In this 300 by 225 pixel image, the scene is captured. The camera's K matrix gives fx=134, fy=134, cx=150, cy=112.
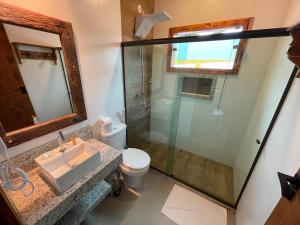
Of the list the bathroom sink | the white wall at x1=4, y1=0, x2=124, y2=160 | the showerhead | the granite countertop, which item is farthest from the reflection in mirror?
the showerhead

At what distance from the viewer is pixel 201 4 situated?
179 centimetres

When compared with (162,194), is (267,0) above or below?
above

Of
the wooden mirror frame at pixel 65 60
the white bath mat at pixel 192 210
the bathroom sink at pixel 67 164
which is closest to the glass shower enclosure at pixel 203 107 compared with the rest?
the white bath mat at pixel 192 210

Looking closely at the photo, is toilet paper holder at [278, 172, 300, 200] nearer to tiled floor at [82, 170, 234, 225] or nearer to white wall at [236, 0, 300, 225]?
white wall at [236, 0, 300, 225]

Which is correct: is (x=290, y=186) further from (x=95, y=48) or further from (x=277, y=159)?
(x=95, y=48)

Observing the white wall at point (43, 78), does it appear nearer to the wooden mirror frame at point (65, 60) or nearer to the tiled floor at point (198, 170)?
the wooden mirror frame at point (65, 60)

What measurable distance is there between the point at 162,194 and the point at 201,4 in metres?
2.58

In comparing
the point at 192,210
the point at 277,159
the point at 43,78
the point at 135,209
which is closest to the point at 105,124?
the point at 43,78

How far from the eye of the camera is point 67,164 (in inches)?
45.4

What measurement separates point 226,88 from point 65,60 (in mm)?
1940

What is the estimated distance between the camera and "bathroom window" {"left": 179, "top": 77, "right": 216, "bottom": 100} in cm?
196

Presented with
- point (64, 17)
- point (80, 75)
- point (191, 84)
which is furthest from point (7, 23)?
point (191, 84)

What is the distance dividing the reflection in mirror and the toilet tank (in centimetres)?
49

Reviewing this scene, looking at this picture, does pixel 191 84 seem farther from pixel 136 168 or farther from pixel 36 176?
pixel 36 176
